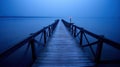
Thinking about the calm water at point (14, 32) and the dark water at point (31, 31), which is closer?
the dark water at point (31, 31)

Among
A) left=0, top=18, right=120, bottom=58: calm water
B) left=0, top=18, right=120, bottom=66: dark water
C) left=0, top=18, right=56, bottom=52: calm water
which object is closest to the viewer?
left=0, top=18, right=120, bottom=66: dark water

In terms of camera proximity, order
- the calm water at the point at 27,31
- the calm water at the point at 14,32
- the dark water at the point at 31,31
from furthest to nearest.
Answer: the calm water at the point at 14,32
the calm water at the point at 27,31
the dark water at the point at 31,31

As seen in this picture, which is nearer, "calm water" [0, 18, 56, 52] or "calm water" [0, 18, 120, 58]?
"calm water" [0, 18, 120, 58]

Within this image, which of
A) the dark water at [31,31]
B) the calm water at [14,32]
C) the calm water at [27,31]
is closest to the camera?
the dark water at [31,31]

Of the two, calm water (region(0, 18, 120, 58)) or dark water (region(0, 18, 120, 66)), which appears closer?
dark water (region(0, 18, 120, 66))

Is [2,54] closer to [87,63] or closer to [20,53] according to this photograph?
[87,63]

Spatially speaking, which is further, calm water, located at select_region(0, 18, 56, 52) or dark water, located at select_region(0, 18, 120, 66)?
calm water, located at select_region(0, 18, 56, 52)

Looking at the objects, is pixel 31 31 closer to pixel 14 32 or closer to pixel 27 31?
pixel 27 31

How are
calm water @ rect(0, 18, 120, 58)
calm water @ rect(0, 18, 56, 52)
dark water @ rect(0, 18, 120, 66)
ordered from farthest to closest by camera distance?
calm water @ rect(0, 18, 56, 52)
calm water @ rect(0, 18, 120, 58)
dark water @ rect(0, 18, 120, 66)

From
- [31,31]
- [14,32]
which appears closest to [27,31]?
[31,31]

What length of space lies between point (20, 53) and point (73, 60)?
821cm

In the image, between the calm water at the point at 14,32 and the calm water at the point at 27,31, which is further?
the calm water at the point at 14,32

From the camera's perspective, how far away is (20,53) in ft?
34.8

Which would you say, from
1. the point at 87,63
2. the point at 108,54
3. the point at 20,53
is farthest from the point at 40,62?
the point at 108,54
